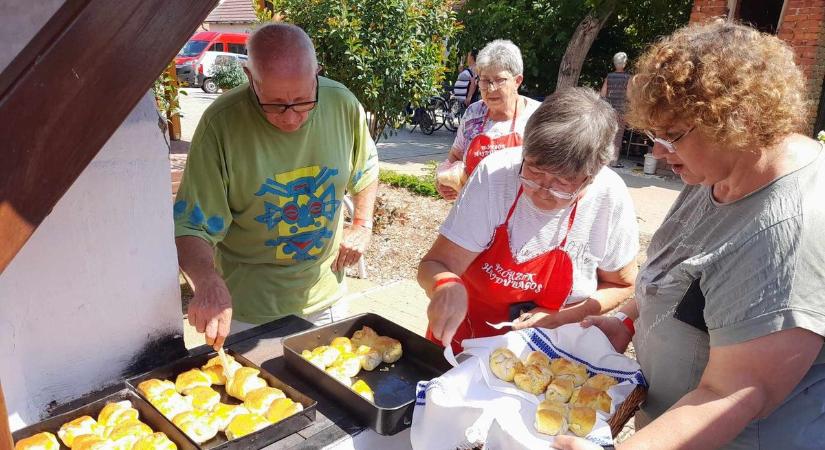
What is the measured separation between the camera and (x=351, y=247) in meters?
2.41

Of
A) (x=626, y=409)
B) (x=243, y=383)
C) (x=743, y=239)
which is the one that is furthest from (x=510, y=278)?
(x=243, y=383)

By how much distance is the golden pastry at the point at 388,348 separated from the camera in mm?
1810

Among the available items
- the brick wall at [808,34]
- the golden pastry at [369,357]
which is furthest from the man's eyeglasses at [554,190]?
the brick wall at [808,34]

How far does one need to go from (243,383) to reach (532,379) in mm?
805

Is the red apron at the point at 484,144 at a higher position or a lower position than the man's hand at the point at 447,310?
higher

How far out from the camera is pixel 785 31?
24.0 ft

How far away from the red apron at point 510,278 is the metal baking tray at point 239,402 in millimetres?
624

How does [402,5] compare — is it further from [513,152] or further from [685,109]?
[685,109]

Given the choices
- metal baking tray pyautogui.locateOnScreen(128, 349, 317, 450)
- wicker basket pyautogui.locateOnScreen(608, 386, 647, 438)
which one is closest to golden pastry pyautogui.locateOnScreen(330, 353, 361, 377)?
metal baking tray pyautogui.locateOnScreen(128, 349, 317, 450)

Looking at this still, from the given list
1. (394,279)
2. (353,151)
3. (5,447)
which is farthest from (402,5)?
(5,447)

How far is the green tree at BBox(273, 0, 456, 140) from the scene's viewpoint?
189 inches

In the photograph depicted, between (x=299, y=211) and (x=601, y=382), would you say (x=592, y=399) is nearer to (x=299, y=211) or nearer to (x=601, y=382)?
(x=601, y=382)

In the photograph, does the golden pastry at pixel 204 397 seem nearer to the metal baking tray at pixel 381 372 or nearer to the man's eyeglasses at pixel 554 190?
the metal baking tray at pixel 381 372

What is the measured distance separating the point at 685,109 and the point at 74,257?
5.25 ft
